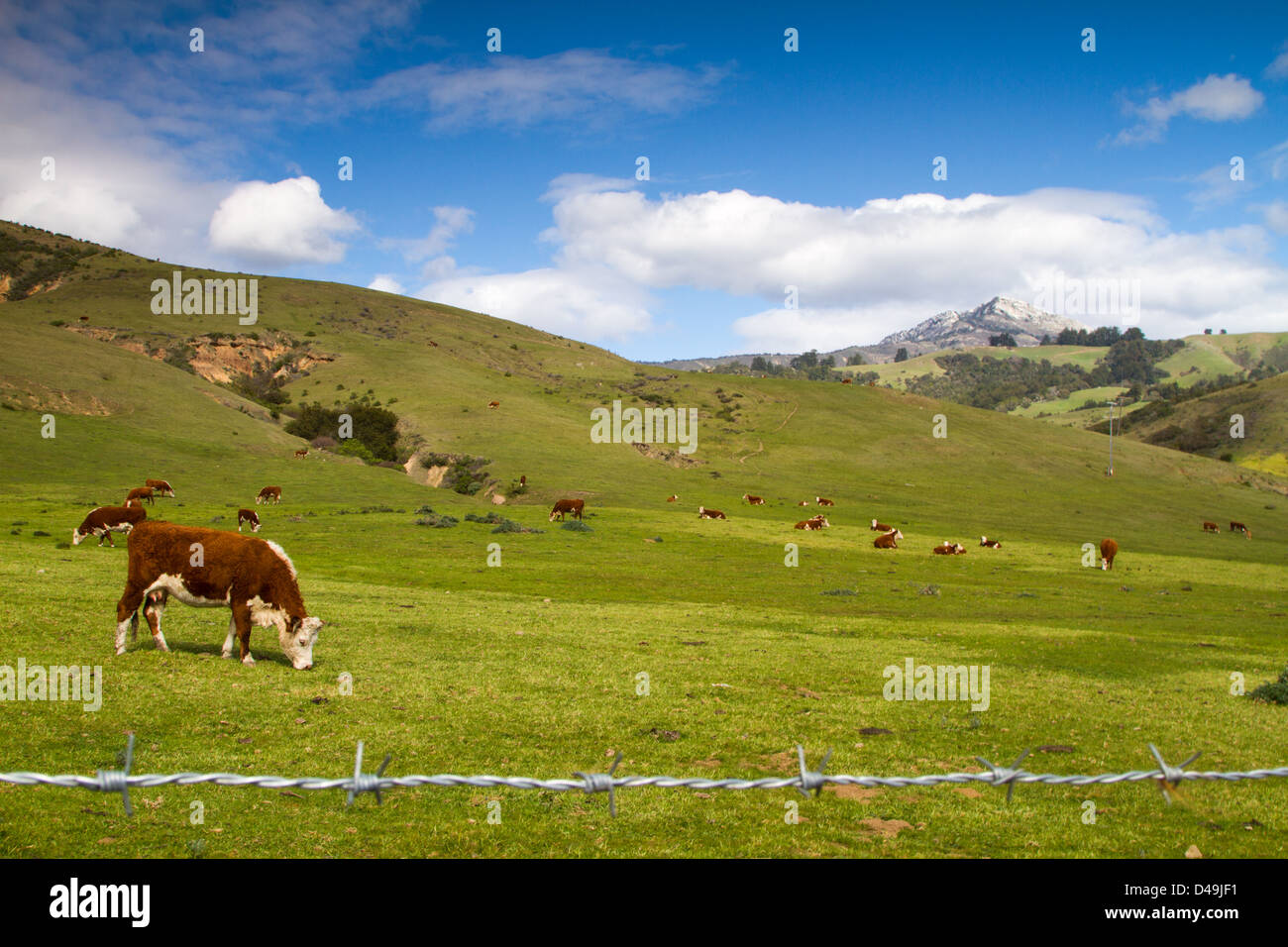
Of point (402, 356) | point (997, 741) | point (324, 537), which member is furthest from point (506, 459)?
point (997, 741)

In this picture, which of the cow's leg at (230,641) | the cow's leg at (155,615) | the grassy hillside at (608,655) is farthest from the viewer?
the cow's leg at (230,641)

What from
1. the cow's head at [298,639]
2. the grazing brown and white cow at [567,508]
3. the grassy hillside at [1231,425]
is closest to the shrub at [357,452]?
the grazing brown and white cow at [567,508]

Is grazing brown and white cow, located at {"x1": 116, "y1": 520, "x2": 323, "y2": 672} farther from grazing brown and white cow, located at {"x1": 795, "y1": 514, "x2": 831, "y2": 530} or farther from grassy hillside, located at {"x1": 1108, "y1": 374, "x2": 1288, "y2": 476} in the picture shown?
grassy hillside, located at {"x1": 1108, "y1": 374, "x2": 1288, "y2": 476}

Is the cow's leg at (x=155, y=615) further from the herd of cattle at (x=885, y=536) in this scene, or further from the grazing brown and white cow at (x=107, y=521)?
the herd of cattle at (x=885, y=536)

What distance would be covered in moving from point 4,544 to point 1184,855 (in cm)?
3725

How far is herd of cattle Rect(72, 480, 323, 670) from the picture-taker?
1533 centimetres

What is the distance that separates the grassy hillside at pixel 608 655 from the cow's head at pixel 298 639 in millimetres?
512

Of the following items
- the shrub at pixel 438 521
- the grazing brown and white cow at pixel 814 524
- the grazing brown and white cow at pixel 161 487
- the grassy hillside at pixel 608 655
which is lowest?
the grassy hillside at pixel 608 655

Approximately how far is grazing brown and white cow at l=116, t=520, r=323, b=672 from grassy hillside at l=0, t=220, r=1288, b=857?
0.72 metres

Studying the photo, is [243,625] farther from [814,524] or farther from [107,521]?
[814,524]

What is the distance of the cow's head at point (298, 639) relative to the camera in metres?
15.9

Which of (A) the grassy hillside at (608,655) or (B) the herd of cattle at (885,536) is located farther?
(B) the herd of cattle at (885,536)

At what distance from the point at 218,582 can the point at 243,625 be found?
1.00m

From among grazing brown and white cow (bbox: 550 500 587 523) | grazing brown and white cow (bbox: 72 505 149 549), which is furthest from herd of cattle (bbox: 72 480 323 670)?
grazing brown and white cow (bbox: 550 500 587 523)
